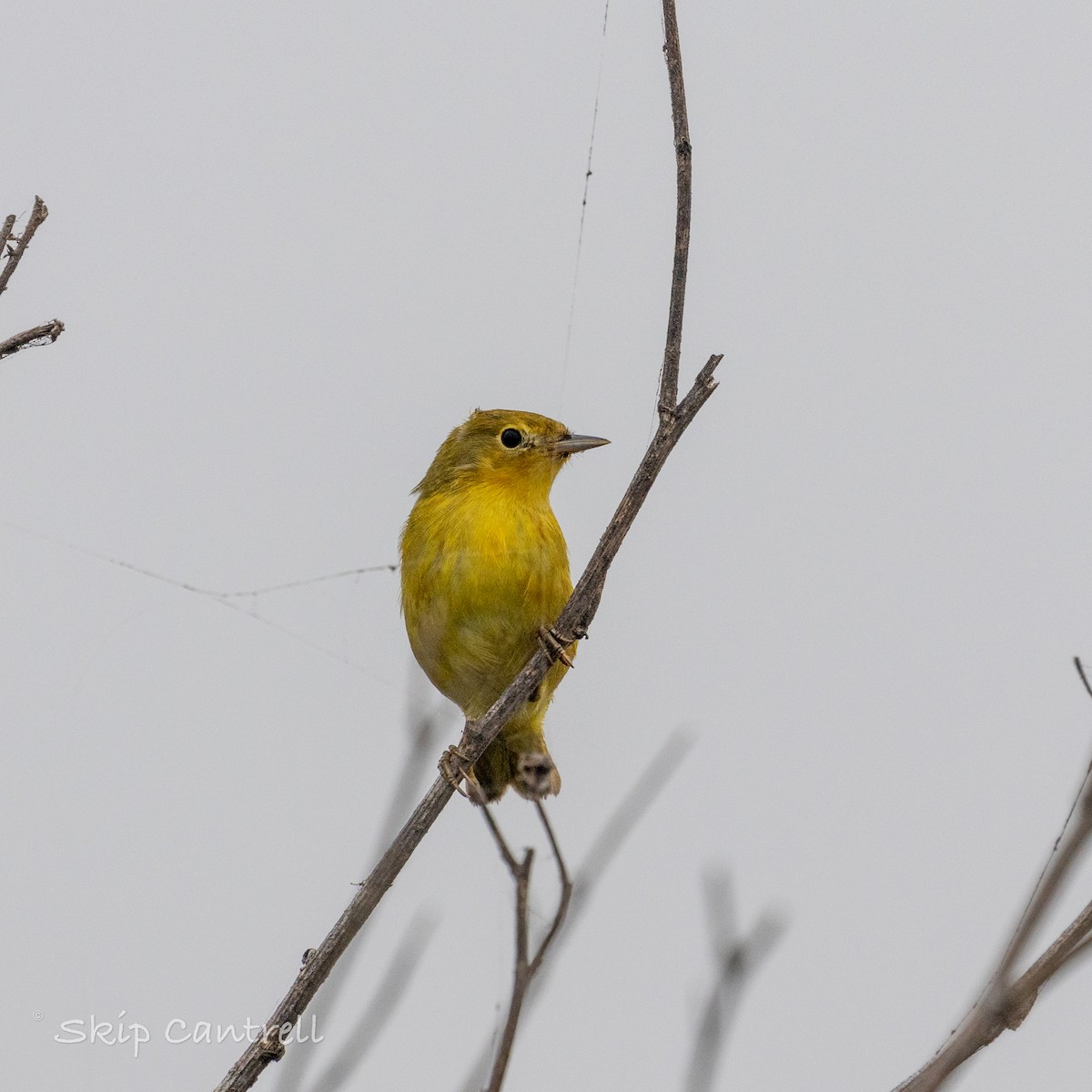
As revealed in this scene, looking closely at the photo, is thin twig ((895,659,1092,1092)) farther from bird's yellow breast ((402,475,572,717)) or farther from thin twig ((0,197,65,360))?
bird's yellow breast ((402,475,572,717))

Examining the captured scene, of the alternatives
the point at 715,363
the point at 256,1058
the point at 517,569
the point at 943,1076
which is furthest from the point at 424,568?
the point at 943,1076

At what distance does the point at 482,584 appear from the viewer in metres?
5.38

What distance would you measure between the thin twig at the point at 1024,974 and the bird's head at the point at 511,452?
12.2 ft

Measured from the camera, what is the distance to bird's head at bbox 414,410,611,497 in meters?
5.82

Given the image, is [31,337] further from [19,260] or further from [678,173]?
[678,173]

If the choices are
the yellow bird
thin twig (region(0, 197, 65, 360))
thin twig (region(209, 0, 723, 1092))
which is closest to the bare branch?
thin twig (region(0, 197, 65, 360))

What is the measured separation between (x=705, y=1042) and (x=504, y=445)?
3.86 meters

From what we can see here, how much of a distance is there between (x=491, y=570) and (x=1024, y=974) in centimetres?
349

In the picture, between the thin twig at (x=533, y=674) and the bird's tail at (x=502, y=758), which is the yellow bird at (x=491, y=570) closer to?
the bird's tail at (x=502, y=758)

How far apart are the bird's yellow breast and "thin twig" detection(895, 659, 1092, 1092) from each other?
3167 millimetres

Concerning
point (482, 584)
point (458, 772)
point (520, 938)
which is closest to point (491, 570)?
point (482, 584)

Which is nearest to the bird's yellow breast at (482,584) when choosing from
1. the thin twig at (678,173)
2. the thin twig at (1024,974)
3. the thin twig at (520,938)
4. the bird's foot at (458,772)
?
the bird's foot at (458,772)

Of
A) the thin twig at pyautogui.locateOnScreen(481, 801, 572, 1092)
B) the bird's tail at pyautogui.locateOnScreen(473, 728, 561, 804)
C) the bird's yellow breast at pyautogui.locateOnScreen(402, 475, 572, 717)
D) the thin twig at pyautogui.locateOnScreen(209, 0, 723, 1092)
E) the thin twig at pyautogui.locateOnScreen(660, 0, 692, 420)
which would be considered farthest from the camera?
the bird's tail at pyautogui.locateOnScreen(473, 728, 561, 804)

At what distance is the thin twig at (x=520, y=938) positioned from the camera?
2326 mm
